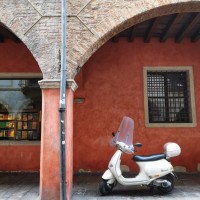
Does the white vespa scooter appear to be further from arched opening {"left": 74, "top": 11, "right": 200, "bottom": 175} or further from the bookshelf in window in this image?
the bookshelf in window

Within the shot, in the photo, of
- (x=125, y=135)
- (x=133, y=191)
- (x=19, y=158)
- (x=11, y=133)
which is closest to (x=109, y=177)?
(x=133, y=191)

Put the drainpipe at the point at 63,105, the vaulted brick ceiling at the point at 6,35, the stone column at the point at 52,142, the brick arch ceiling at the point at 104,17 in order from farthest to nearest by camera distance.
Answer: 1. the vaulted brick ceiling at the point at 6,35
2. the brick arch ceiling at the point at 104,17
3. the stone column at the point at 52,142
4. the drainpipe at the point at 63,105

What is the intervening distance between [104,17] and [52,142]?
8.35 ft

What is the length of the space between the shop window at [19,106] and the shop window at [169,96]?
11.1ft

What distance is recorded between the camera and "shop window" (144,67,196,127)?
342 inches

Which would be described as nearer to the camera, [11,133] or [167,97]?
[11,133]

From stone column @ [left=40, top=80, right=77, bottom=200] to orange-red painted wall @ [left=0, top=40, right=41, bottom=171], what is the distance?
3.30m

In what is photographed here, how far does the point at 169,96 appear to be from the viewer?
8.91 metres

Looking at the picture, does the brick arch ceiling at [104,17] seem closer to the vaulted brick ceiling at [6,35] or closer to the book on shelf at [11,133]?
the vaulted brick ceiling at [6,35]

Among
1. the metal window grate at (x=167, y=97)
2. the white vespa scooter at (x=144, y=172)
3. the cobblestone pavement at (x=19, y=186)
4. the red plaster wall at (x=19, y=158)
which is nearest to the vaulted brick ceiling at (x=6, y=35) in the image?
the red plaster wall at (x=19, y=158)

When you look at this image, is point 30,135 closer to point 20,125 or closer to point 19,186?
point 20,125

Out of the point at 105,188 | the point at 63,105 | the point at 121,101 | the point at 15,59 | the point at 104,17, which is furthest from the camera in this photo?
the point at 15,59

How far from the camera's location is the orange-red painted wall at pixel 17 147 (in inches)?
330

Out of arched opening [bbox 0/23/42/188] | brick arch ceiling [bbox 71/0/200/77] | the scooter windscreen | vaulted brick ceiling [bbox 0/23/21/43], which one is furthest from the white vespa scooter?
vaulted brick ceiling [bbox 0/23/21/43]
